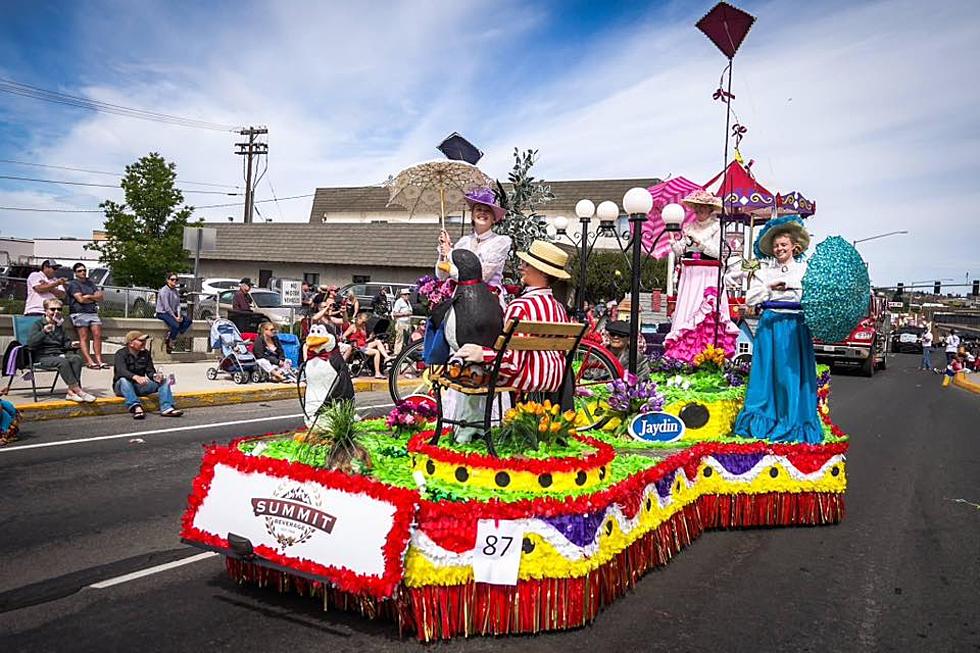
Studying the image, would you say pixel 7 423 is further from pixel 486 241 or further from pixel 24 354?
pixel 486 241

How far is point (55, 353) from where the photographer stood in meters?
10.4

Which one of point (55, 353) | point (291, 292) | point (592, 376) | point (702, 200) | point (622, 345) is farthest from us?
point (291, 292)

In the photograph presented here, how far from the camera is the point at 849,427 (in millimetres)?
12781

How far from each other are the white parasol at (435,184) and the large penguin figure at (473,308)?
11.9 feet

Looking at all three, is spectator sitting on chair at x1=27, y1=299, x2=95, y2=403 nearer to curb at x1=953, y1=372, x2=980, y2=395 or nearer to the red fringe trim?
the red fringe trim

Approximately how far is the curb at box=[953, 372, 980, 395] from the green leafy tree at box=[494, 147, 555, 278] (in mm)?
18451

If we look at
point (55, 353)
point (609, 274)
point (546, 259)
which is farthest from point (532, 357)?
point (609, 274)

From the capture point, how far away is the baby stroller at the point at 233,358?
13805 mm

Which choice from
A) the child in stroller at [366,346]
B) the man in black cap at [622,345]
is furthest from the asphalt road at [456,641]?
the child in stroller at [366,346]

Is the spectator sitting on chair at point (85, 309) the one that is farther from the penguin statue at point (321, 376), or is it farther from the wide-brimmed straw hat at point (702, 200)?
the wide-brimmed straw hat at point (702, 200)

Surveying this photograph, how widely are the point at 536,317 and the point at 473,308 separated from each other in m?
0.42

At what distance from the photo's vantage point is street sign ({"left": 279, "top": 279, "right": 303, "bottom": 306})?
→ 2110cm

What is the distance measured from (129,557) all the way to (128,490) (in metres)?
1.83

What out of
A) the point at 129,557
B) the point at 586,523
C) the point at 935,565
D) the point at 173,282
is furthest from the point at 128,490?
the point at 173,282
